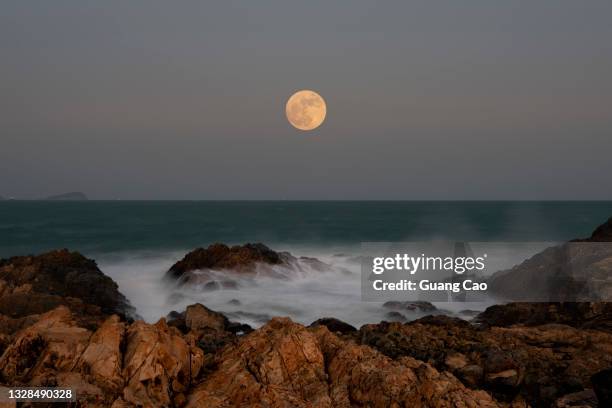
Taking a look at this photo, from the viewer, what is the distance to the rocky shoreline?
26.3ft

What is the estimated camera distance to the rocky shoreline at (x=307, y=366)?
26.3 ft

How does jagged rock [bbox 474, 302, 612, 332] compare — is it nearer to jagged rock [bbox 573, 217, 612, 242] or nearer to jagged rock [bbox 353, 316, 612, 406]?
jagged rock [bbox 353, 316, 612, 406]

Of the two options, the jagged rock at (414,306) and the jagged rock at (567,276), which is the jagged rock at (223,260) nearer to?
the jagged rock at (414,306)

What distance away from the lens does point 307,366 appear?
9117mm

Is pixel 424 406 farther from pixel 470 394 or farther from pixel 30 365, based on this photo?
pixel 30 365

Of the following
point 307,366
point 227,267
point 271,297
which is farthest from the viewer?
point 227,267

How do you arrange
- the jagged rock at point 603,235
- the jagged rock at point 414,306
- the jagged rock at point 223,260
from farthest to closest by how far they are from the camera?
1. the jagged rock at point 223,260
2. the jagged rock at point 414,306
3. the jagged rock at point 603,235

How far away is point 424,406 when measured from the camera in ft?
26.6

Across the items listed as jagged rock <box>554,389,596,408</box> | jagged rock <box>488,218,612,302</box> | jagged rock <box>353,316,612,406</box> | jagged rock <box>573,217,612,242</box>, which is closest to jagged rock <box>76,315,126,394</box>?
jagged rock <box>353,316,612,406</box>

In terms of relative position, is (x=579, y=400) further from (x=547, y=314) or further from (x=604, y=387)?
(x=547, y=314)

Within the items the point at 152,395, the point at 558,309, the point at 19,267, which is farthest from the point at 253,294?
the point at 152,395

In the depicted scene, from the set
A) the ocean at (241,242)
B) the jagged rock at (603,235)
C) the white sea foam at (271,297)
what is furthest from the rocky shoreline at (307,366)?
the ocean at (241,242)

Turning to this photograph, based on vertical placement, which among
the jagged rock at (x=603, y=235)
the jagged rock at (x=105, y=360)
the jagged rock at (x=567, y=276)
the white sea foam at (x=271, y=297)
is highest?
A: the jagged rock at (x=603, y=235)

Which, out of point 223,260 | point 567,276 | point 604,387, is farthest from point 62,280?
point 567,276
